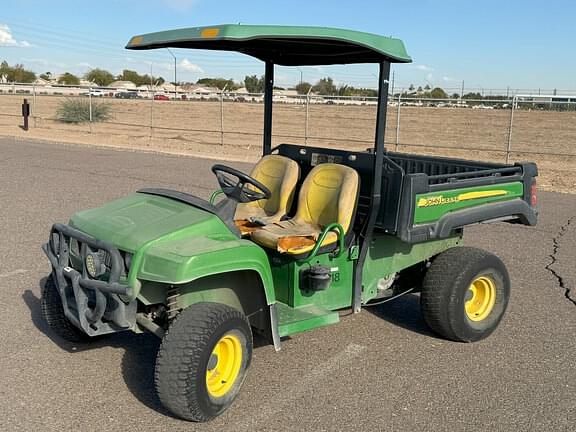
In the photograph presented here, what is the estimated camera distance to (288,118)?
34250mm

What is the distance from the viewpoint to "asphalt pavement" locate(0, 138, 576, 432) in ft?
11.1

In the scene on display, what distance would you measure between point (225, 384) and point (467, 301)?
2083 mm

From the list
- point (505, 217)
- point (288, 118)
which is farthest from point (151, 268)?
point (288, 118)

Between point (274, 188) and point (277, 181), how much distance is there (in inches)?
2.4

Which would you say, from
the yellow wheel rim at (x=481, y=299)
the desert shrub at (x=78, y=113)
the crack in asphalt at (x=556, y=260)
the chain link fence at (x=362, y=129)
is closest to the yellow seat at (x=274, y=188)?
the yellow wheel rim at (x=481, y=299)

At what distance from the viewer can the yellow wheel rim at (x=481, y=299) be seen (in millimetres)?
4660

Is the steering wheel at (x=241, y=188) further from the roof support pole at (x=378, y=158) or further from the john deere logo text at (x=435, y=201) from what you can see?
the john deere logo text at (x=435, y=201)

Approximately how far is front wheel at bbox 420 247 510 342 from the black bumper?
6.96 ft

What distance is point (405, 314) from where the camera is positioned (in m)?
5.13

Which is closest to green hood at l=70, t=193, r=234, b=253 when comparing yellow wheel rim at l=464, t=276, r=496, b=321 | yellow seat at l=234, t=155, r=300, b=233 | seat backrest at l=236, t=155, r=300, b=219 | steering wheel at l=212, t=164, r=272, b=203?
steering wheel at l=212, t=164, r=272, b=203

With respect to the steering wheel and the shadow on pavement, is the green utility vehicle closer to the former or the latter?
the steering wheel

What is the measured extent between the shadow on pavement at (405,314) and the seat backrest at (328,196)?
3.55 ft

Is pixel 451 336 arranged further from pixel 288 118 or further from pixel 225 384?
pixel 288 118

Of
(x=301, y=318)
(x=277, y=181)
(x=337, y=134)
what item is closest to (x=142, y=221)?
(x=301, y=318)
